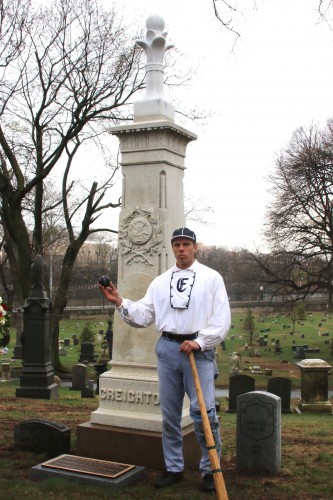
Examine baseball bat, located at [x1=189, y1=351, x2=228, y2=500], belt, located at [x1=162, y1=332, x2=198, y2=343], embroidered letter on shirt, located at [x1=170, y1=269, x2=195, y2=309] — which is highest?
embroidered letter on shirt, located at [x1=170, y1=269, x2=195, y2=309]

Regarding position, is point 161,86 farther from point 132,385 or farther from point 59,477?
point 59,477

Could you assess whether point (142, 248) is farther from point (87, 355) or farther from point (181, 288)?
point (87, 355)

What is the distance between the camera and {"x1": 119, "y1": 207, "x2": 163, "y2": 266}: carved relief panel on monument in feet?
19.9

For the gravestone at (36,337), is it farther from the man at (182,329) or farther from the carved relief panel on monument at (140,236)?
the man at (182,329)

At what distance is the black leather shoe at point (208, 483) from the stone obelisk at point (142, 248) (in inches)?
30.7

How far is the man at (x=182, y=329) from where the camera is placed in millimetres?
4828

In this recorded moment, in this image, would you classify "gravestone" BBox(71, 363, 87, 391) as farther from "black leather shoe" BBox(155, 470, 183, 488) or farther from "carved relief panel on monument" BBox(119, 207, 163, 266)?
"black leather shoe" BBox(155, 470, 183, 488)

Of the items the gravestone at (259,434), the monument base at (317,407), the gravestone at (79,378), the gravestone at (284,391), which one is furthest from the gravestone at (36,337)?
the gravestone at (259,434)

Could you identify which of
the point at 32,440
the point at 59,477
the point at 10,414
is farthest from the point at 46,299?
the point at 59,477

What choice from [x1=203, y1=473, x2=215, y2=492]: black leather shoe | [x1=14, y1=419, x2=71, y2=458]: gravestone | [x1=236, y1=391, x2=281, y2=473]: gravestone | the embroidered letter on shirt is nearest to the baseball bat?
the embroidered letter on shirt

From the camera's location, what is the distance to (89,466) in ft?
17.9

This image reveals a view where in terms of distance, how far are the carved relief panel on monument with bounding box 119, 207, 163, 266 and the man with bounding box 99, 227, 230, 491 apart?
89cm

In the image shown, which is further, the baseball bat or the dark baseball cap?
the dark baseball cap

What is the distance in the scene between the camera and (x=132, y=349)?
20.0 feet
